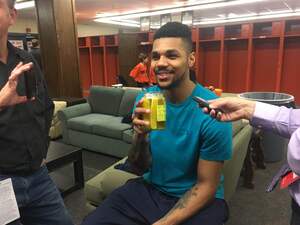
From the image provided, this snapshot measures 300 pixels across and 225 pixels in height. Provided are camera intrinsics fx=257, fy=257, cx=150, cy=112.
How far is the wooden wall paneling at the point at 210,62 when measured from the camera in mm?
6480

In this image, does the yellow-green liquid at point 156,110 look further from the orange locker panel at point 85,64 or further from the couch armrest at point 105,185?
the orange locker panel at point 85,64

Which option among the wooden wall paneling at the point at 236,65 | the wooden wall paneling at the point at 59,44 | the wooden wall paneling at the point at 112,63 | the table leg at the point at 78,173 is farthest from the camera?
the wooden wall paneling at the point at 112,63

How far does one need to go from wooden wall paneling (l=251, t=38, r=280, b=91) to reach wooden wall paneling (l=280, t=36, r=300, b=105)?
0.61ft

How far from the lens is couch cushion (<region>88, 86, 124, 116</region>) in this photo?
4.01m

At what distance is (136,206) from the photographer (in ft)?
4.23

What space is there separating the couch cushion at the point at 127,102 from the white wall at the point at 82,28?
8930 mm

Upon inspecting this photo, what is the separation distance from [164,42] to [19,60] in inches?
28.5

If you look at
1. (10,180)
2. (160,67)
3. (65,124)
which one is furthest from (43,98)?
(65,124)

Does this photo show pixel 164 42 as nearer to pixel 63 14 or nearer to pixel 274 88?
pixel 63 14

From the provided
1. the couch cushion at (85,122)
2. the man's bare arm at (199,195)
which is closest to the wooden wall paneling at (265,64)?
the couch cushion at (85,122)

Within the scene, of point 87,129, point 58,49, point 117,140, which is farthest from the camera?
point 58,49

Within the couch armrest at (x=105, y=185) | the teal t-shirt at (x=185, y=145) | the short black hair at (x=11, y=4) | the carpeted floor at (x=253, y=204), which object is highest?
the short black hair at (x=11, y=4)

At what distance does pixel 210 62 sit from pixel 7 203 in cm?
613

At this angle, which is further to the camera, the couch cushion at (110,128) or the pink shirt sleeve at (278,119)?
the couch cushion at (110,128)
